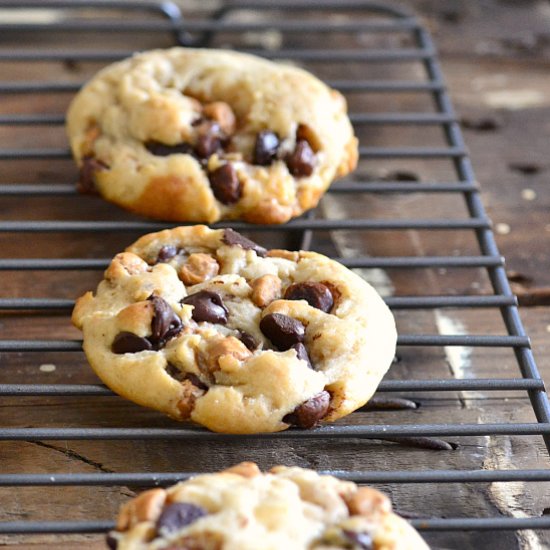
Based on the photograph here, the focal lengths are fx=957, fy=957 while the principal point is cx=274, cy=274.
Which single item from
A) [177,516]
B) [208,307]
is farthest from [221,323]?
[177,516]

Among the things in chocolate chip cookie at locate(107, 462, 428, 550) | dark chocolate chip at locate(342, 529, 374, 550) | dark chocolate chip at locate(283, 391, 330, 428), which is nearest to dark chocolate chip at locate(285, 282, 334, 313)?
dark chocolate chip at locate(283, 391, 330, 428)

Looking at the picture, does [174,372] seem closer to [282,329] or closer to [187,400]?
[187,400]

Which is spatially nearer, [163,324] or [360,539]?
[360,539]

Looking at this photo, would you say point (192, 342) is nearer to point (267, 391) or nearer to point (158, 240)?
point (267, 391)

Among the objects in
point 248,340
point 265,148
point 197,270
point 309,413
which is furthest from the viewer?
point 265,148

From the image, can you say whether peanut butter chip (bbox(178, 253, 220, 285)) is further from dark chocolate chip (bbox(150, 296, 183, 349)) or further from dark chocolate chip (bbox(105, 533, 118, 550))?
dark chocolate chip (bbox(105, 533, 118, 550))

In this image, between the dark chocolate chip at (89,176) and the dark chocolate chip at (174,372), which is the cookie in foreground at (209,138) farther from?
the dark chocolate chip at (174,372)

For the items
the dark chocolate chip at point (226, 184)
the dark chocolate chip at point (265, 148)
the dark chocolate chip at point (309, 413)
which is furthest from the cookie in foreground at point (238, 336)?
the dark chocolate chip at point (265, 148)

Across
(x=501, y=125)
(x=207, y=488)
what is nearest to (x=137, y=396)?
(x=207, y=488)
